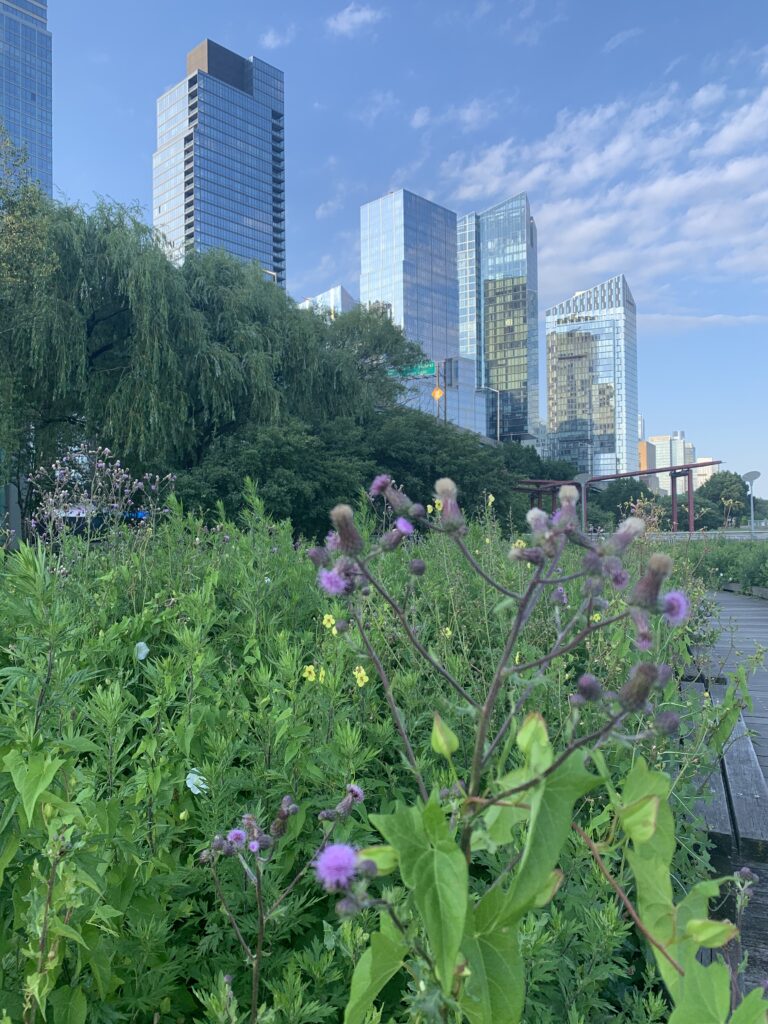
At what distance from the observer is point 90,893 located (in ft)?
3.45

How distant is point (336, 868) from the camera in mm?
565

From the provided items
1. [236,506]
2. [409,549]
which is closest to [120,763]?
[409,549]

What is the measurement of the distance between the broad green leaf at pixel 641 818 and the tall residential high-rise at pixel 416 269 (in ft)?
354

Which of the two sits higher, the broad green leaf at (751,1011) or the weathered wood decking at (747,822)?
the broad green leaf at (751,1011)

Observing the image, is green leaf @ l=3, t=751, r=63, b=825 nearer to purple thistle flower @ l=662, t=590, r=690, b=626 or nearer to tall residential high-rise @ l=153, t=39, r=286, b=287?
purple thistle flower @ l=662, t=590, r=690, b=626

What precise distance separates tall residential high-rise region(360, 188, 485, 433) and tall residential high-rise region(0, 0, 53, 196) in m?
60.8

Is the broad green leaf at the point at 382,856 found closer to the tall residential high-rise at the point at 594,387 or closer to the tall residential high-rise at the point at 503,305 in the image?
the tall residential high-rise at the point at 594,387

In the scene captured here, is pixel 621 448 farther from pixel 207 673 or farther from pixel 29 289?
pixel 207 673

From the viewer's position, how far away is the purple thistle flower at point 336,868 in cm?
56

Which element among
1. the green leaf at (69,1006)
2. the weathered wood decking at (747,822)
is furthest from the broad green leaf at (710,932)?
the weathered wood decking at (747,822)

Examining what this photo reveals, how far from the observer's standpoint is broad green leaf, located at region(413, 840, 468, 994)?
0.48 metres

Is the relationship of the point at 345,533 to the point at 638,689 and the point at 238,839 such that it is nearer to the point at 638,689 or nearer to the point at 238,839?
the point at 638,689

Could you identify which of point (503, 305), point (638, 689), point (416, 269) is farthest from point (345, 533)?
point (503, 305)

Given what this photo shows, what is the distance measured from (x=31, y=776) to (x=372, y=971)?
642 mm
